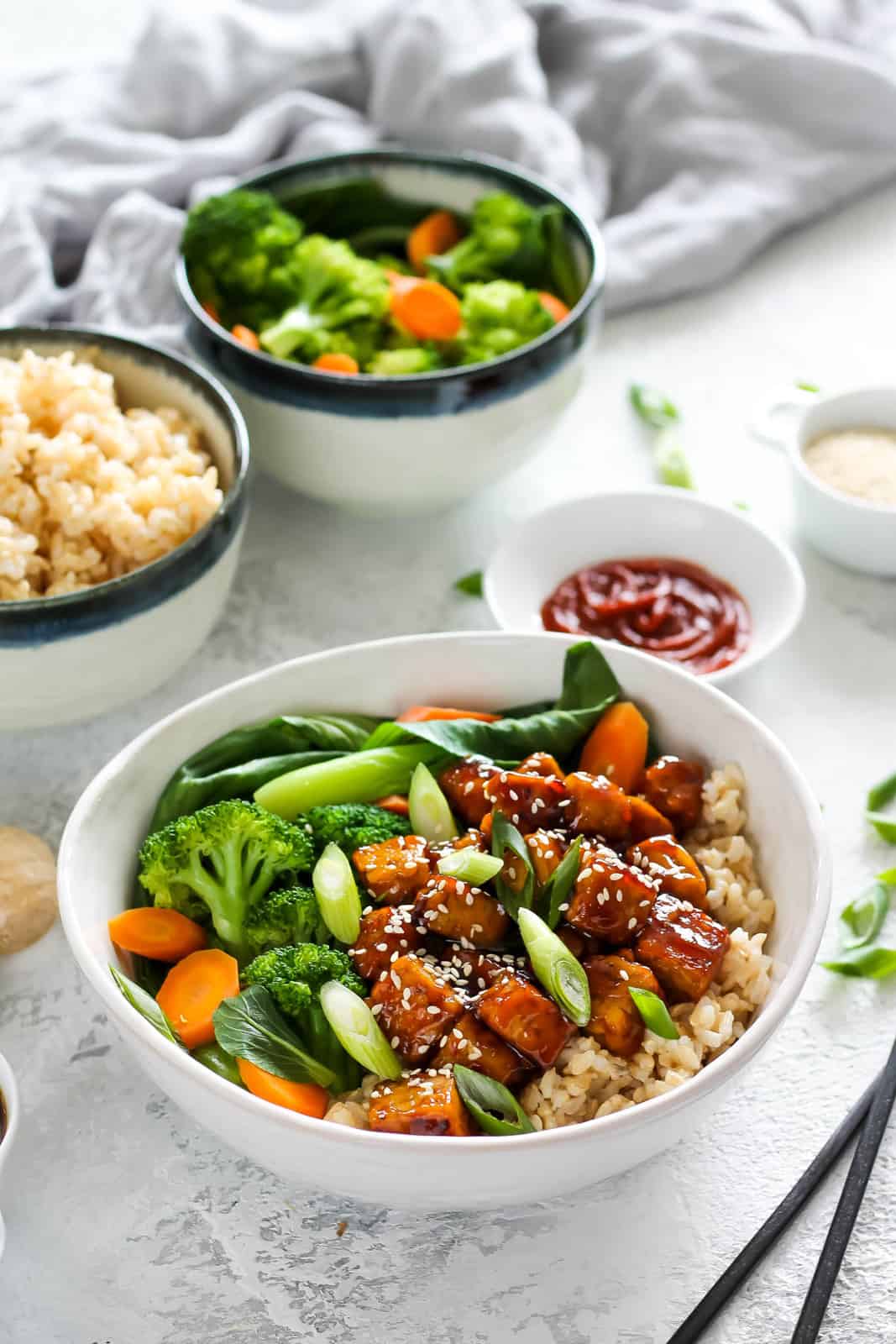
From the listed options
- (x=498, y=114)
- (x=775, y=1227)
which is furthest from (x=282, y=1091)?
(x=498, y=114)

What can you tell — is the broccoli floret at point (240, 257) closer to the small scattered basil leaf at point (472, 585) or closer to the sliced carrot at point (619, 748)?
the small scattered basil leaf at point (472, 585)

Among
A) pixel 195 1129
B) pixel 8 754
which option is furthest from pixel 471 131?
pixel 195 1129

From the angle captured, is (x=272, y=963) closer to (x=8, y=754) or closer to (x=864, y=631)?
(x=8, y=754)

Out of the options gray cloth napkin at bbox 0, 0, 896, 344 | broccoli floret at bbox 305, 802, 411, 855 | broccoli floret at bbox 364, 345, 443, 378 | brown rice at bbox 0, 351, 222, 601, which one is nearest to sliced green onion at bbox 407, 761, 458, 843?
broccoli floret at bbox 305, 802, 411, 855

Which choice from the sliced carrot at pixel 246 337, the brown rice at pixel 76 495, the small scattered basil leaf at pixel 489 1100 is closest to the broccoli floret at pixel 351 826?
the small scattered basil leaf at pixel 489 1100

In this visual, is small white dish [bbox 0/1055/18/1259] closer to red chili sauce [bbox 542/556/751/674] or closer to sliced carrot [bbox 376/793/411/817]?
sliced carrot [bbox 376/793/411/817]

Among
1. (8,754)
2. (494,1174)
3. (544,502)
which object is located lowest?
(8,754)
